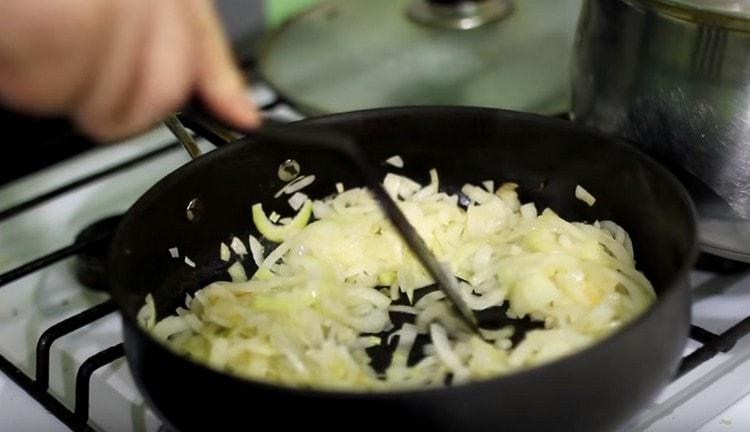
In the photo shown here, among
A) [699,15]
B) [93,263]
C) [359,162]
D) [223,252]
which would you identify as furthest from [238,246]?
[699,15]

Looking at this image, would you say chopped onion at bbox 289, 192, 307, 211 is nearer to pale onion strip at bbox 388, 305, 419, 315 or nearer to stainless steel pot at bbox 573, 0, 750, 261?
pale onion strip at bbox 388, 305, 419, 315

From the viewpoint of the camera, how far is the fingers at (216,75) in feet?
1.64

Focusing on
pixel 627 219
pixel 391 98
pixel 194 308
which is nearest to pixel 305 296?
pixel 194 308

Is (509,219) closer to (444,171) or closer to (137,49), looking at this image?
(444,171)

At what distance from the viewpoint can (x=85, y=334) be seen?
744 mm

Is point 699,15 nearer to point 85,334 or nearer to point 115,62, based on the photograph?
point 115,62

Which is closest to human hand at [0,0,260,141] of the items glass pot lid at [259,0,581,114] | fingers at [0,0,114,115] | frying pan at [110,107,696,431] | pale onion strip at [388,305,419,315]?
fingers at [0,0,114,115]

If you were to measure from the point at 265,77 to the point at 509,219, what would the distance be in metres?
0.37

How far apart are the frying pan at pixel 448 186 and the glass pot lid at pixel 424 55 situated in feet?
0.72

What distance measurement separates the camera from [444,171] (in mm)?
770

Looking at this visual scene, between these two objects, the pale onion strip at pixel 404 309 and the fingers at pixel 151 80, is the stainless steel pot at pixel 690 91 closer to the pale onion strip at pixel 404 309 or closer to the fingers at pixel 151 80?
the pale onion strip at pixel 404 309

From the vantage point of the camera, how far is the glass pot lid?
3.26ft

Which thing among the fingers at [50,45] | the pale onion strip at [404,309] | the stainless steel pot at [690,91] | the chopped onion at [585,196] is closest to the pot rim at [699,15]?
the stainless steel pot at [690,91]

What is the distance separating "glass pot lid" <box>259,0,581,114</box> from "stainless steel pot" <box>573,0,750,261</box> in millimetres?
225
